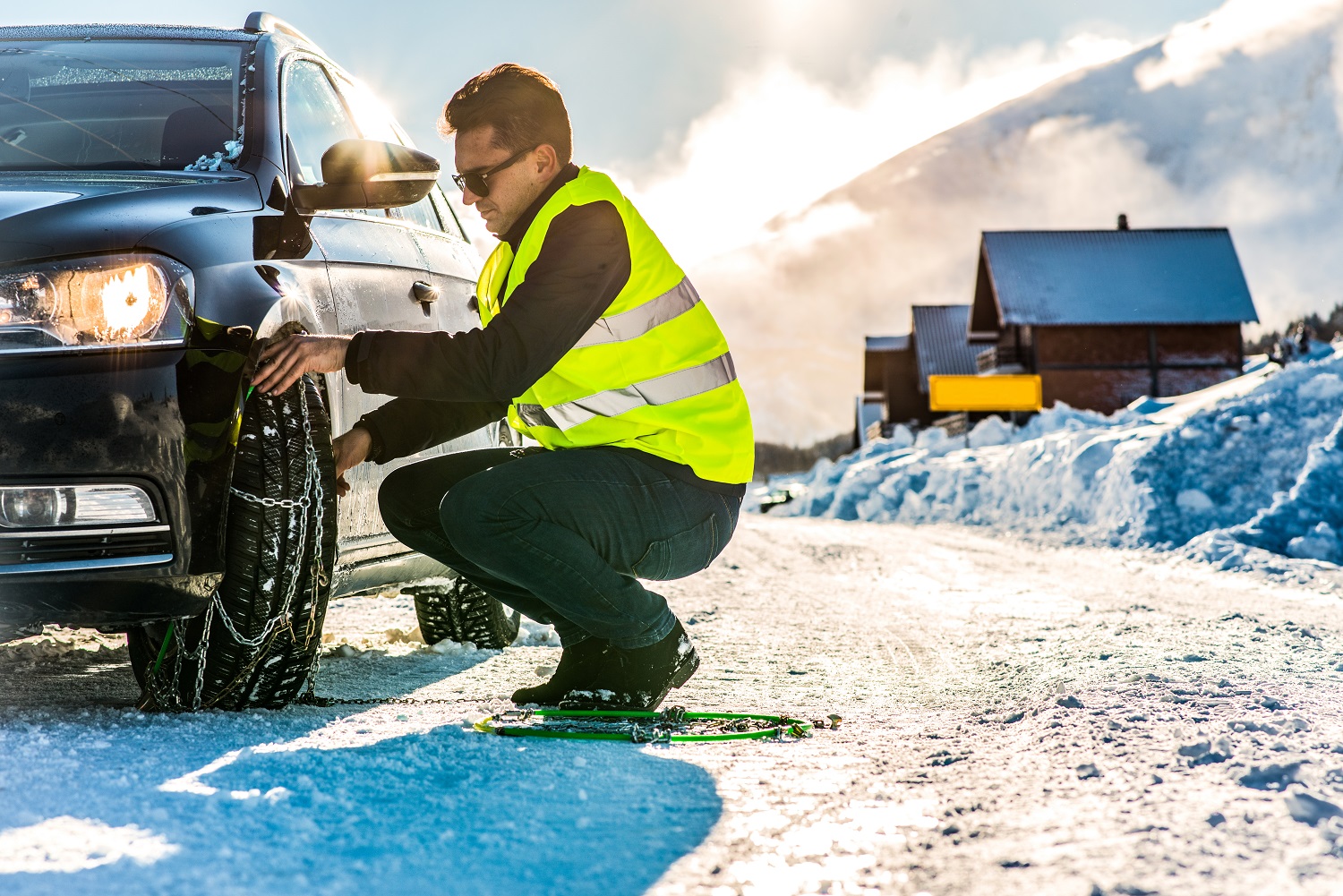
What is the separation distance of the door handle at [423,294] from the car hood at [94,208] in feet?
2.37

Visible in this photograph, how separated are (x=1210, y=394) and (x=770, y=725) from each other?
2082 cm

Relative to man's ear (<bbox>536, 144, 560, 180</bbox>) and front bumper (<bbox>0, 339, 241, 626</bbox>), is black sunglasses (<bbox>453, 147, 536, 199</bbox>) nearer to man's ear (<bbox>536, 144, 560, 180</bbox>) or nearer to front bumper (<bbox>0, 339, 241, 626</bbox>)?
man's ear (<bbox>536, 144, 560, 180</bbox>)

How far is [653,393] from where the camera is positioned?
284 cm

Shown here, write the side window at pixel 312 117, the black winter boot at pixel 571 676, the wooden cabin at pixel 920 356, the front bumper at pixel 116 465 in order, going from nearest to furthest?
the front bumper at pixel 116 465 → the black winter boot at pixel 571 676 → the side window at pixel 312 117 → the wooden cabin at pixel 920 356

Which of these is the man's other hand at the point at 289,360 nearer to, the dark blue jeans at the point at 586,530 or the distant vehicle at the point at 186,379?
the distant vehicle at the point at 186,379

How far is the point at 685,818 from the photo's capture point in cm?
202

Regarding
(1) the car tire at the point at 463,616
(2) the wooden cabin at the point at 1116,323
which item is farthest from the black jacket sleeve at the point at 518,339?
(2) the wooden cabin at the point at 1116,323

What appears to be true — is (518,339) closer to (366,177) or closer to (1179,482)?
(366,177)

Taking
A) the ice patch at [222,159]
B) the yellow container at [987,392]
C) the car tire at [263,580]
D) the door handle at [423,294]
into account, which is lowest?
the car tire at [263,580]

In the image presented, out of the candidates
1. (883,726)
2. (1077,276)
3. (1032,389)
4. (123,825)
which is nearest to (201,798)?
(123,825)

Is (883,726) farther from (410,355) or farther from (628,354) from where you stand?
(410,355)

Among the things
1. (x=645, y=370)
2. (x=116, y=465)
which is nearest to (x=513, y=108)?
(x=645, y=370)

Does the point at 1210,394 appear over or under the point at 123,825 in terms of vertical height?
over

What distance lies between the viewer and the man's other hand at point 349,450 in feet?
9.79
